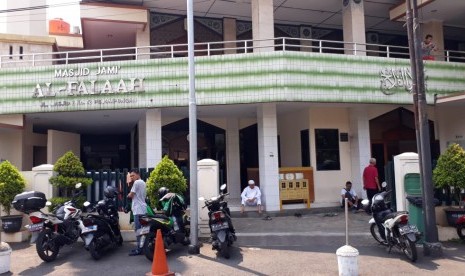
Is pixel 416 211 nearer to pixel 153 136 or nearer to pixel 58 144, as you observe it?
pixel 153 136

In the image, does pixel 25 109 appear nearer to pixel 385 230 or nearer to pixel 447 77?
pixel 385 230

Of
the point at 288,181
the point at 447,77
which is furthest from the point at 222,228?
the point at 447,77

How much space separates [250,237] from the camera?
930 centimetres

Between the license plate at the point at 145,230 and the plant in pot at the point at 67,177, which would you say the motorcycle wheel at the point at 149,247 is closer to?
the license plate at the point at 145,230

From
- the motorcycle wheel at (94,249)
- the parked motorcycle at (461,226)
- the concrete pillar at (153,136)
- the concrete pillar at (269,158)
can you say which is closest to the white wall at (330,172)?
the concrete pillar at (269,158)

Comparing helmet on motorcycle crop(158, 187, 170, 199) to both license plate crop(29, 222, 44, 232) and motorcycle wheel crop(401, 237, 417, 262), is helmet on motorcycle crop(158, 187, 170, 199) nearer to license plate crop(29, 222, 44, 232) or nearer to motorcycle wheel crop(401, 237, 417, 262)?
license plate crop(29, 222, 44, 232)

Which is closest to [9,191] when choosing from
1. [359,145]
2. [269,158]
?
[269,158]

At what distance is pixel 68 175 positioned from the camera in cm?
968

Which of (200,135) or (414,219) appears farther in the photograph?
(200,135)

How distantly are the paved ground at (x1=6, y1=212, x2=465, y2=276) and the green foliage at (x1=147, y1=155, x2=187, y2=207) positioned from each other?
121 cm

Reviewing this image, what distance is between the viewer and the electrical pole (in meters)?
7.80

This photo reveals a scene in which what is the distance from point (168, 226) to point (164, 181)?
136cm

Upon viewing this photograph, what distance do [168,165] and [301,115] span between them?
24.4 feet

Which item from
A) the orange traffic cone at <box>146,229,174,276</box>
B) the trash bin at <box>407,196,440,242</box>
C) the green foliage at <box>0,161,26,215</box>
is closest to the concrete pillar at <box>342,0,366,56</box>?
the trash bin at <box>407,196,440,242</box>
